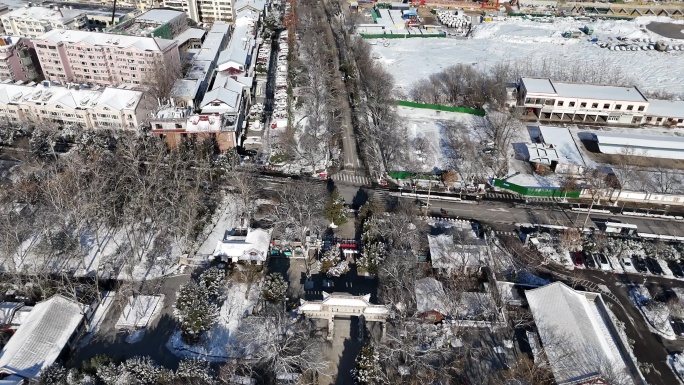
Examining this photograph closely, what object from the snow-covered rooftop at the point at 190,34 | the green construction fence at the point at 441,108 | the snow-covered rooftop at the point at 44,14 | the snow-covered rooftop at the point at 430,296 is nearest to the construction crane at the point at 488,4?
the green construction fence at the point at 441,108

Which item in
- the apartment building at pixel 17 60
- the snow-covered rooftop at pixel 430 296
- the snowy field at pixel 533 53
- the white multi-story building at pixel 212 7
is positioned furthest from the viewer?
the white multi-story building at pixel 212 7

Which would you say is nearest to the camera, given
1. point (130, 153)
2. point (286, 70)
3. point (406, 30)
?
point (130, 153)

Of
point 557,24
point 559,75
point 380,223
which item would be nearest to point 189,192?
point 380,223

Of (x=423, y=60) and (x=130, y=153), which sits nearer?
(x=130, y=153)

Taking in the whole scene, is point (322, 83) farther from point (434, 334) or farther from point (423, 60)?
point (434, 334)

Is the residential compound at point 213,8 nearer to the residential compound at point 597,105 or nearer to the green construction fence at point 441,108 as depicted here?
the green construction fence at point 441,108

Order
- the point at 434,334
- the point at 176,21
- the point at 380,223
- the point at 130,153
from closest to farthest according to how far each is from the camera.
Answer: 1. the point at 434,334
2. the point at 380,223
3. the point at 130,153
4. the point at 176,21
